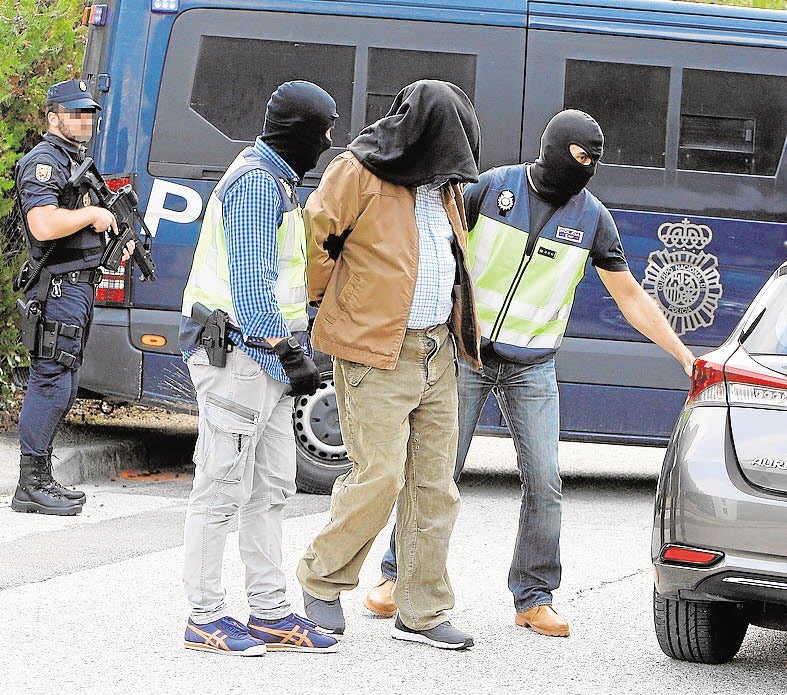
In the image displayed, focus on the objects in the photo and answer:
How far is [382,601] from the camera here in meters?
4.60

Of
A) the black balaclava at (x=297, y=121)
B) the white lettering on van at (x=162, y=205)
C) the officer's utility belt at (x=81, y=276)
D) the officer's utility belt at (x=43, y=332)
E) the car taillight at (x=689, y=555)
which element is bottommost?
the car taillight at (x=689, y=555)

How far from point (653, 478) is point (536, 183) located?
4.36 metres

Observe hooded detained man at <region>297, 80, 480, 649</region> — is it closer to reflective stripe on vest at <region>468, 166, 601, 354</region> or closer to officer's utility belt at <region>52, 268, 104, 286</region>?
reflective stripe on vest at <region>468, 166, 601, 354</region>

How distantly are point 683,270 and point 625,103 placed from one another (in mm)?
942

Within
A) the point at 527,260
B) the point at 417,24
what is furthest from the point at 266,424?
the point at 417,24

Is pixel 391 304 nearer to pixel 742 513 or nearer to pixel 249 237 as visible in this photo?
pixel 249 237

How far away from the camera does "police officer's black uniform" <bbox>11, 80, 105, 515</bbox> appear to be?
6.05 metres

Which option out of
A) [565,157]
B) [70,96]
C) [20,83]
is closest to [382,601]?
[565,157]

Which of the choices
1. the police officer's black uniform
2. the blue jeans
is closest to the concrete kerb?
the police officer's black uniform

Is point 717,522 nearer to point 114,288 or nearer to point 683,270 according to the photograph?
point 683,270

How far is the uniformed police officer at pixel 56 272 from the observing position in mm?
6035

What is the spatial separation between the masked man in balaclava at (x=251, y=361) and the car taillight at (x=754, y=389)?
1221mm

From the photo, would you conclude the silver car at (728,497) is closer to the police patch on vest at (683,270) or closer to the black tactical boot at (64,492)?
the police patch on vest at (683,270)

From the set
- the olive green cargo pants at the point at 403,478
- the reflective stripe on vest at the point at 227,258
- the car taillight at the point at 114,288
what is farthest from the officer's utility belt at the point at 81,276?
the olive green cargo pants at the point at 403,478
